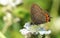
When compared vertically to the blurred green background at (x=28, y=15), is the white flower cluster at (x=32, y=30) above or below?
below

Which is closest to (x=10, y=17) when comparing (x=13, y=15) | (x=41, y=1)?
(x=13, y=15)

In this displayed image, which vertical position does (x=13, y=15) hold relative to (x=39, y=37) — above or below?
above

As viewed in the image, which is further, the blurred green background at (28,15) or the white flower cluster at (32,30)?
the blurred green background at (28,15)

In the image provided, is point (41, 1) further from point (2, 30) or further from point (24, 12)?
point (2, 30)

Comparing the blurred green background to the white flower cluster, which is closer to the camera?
the white flower cluster

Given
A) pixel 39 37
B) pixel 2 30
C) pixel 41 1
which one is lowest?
pixel 39 37
